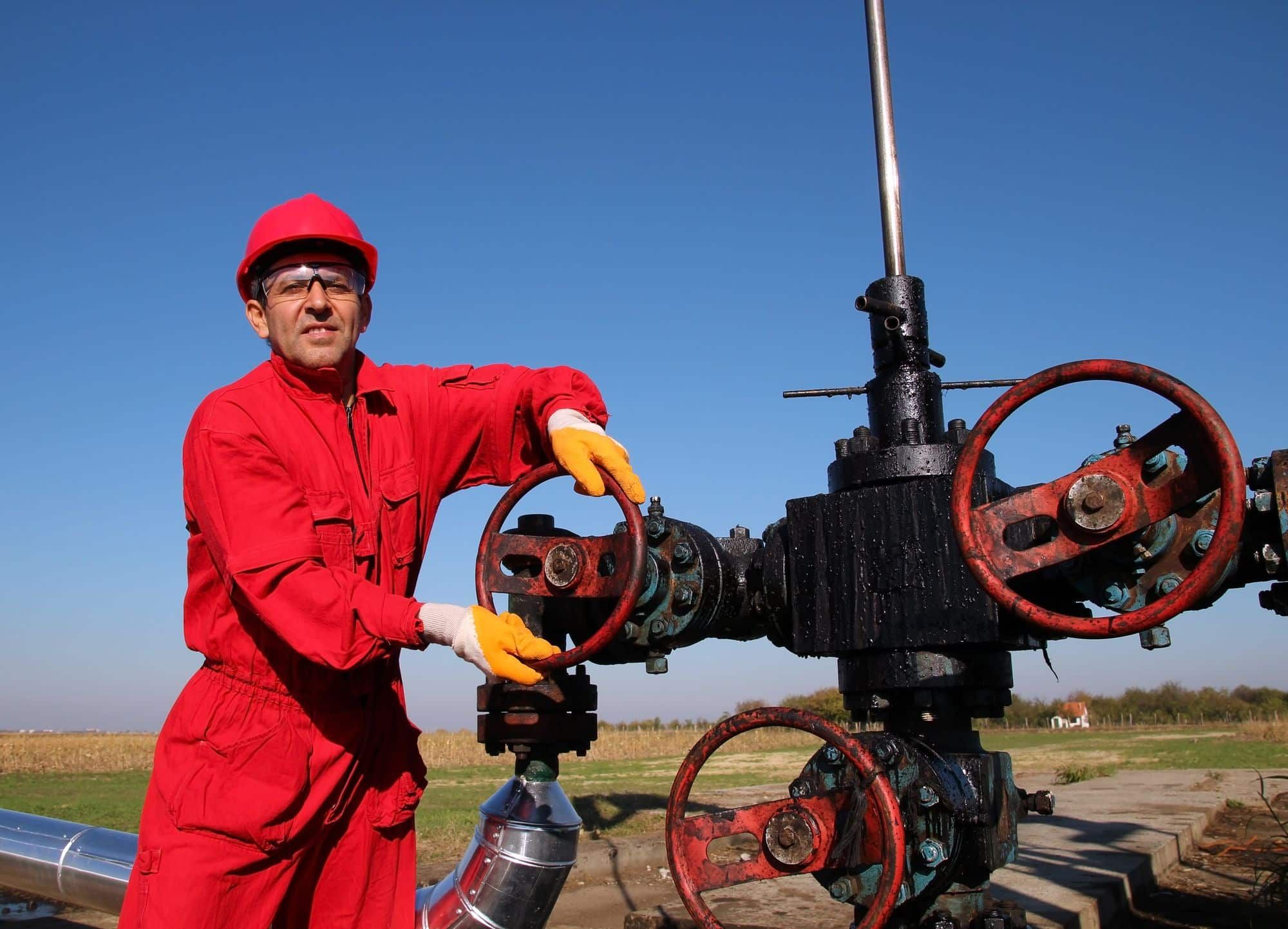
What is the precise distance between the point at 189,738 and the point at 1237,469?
194cm

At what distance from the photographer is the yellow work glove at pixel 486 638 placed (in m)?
1.77

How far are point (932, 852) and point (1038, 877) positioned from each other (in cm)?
231

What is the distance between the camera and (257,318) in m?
2.30

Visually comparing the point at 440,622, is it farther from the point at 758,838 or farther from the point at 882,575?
the point at 882,575

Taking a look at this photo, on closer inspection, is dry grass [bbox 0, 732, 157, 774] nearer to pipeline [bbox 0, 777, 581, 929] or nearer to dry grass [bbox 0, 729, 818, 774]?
dry grass [bbox 0, 729, 818, 774]

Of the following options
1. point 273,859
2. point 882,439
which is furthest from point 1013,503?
point 273,859

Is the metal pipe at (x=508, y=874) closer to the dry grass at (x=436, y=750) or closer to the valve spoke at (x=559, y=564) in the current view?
the valve spoke at (x=559, y=564)

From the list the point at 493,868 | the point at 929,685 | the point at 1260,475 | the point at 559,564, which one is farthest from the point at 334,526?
the point at 1260,475

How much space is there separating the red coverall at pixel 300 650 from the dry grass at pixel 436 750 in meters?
11.1

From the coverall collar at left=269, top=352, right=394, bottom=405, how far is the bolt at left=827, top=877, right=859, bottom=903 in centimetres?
140

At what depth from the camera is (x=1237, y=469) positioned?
66.0 inches

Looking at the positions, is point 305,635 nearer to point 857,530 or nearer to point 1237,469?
point 857,530

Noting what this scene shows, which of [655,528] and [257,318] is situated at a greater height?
[257,318]

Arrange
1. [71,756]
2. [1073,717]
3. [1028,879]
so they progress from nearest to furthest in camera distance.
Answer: [1028,879] → [71,756] → [1073,717]
